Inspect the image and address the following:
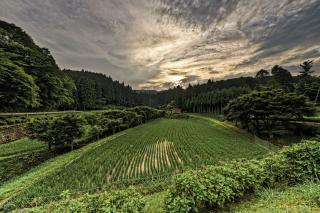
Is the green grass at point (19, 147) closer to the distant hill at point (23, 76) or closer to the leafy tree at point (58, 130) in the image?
the leafy tree at point (58, 130)

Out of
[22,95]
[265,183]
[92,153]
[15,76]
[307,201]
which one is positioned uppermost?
[15,76]

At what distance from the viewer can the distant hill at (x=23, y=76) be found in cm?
2781

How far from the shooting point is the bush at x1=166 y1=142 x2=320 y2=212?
242 inches

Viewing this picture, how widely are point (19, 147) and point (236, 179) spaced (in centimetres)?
3158

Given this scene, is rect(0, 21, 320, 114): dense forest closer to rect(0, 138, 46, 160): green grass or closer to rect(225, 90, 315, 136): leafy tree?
rect(0, 138, 46, 160): green grass

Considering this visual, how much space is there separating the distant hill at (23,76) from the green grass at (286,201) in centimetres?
3433

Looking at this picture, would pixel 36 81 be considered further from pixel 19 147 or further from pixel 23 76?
pixel 19 147

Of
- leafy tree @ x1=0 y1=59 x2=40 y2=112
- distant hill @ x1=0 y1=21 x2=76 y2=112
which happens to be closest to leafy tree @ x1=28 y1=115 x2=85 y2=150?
leafy tree @ x1=0 y1=59 x2=40 y2=112

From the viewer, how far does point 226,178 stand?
706 cm

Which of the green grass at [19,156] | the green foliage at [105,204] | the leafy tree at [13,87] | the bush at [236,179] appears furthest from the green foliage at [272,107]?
the leafy tree at [13,87]

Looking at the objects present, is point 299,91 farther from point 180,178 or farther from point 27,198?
point 27,198

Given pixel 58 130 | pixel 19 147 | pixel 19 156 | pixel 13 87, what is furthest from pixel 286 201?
pixel 13 87

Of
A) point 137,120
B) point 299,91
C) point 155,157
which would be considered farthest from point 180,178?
point 299,91

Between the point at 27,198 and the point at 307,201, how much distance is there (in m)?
17.6
